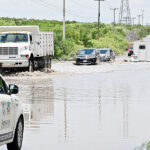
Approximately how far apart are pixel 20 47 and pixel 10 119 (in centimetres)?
2668

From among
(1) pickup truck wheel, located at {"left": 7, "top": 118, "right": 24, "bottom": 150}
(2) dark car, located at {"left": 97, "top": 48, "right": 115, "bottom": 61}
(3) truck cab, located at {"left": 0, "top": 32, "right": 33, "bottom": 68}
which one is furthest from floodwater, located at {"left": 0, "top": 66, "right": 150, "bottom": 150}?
(2) dark car, located at {"left": 97, "top": 48, "right": 115, "bottom": 61}

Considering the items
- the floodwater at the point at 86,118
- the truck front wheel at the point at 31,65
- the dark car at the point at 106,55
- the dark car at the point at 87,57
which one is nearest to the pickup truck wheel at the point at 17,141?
the floodwater at the point at 86,118

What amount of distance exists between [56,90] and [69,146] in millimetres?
15389

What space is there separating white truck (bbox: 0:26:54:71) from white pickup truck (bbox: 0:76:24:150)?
25.8 m

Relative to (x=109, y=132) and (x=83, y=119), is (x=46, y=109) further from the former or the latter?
(x=109, y=132)

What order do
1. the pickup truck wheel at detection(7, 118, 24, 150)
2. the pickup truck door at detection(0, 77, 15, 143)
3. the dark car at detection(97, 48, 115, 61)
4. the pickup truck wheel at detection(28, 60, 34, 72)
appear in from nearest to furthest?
the pickup truck door at detection(0, 77, 15, 143) → the pickup truck wheel at detection(7, 118, 24, 150) → the pickup truck wheel at detection(28, 60, 34, 72) → the dark car at detection(97, 48, 115, 61)

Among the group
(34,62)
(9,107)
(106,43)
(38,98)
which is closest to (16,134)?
(9,107)

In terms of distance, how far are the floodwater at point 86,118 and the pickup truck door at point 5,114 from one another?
106 cm

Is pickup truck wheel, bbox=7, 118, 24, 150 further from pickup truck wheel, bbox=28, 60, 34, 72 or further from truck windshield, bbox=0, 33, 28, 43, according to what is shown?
truck windshield, bbox=0, 33, 28, 43

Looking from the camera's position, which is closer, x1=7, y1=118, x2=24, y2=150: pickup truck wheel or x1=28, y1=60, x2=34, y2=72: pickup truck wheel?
x1=7, y1=118, x2=24, y2=150: pickup truck wheel

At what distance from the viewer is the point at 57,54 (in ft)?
223

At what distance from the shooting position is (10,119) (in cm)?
1033

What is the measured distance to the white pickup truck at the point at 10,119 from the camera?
388 inches

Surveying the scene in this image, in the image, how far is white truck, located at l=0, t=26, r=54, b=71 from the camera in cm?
3703
